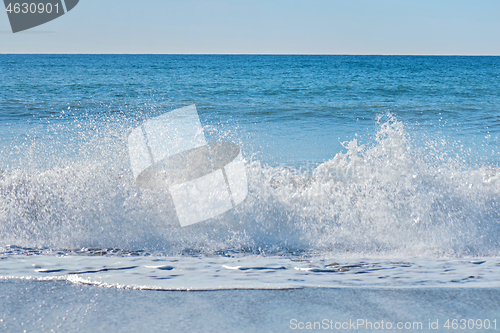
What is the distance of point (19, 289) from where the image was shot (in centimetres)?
199

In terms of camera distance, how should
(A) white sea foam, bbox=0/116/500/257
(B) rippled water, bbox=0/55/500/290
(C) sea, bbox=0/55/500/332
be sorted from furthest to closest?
(A) white sea foam, bbox=0/116/500/257, (B) rippled water, bbox=0/55/500/290, (C) sea, bbox=0/55/500/332

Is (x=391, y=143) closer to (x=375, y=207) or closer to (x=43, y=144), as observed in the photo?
(x=375, y=207)

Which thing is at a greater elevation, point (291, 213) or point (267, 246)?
point (291, 213)

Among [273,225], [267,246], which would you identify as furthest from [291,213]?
[267,246]

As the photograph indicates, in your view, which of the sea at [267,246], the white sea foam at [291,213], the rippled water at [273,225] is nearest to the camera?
the sea at [267,246]

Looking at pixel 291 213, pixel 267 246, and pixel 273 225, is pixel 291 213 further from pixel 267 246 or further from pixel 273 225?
pixel 267 246

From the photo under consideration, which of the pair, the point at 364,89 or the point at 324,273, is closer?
the point at 324,273

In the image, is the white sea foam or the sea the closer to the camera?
the sea

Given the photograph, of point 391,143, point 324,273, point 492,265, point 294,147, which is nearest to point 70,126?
point 294,147

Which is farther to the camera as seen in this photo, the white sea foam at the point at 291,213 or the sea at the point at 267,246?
the white sea foam at the point at 291,213

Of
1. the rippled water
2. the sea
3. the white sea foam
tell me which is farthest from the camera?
the white sea foam

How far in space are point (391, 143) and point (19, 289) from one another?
136 inches

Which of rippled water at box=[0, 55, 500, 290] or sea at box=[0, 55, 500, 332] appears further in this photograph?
rippled water at box=[0, 55, 500, 290]

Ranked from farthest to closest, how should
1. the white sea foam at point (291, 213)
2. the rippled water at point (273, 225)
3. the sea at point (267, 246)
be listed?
the white sea foam at point (291, 213), the rippled water at point (273, 225), the sea at point (267, 246)
